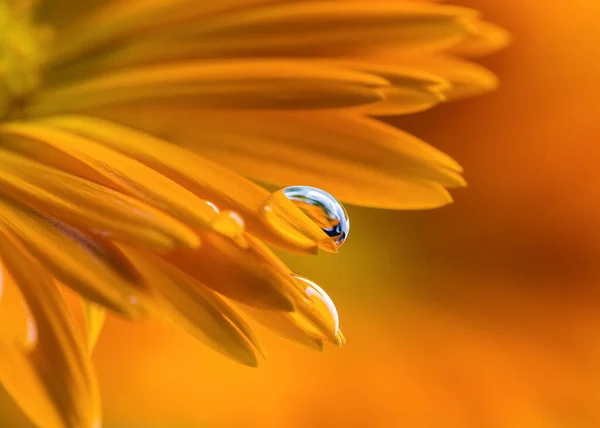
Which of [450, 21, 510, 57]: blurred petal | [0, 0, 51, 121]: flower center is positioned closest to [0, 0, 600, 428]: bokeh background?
[450, 21, 510, 57]: blurred petal

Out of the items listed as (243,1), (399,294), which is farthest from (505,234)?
(243,1)

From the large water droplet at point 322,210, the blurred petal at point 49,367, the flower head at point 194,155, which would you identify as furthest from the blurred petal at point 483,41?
the blurred petal at point 49,367

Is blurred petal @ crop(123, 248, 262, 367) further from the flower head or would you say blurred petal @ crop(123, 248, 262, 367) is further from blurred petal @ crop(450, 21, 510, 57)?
blurred petal @ crop(450, 21, 510, 57)

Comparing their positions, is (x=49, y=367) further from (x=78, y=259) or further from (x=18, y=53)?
(x=18, y=53)

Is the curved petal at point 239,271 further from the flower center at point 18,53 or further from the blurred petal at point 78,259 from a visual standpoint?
the flower center at point 18,53

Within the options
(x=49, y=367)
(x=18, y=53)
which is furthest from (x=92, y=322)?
(x=18, y=53)
